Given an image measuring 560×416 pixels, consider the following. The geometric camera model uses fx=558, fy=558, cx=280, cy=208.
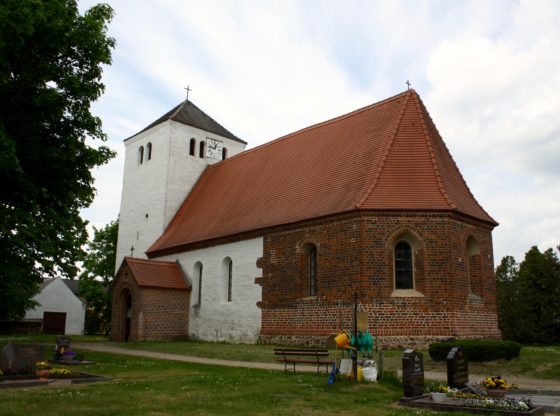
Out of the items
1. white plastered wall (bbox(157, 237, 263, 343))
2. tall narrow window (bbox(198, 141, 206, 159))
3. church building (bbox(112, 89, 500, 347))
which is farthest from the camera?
tall narrow window (bbox(198, 141, 206, 159))

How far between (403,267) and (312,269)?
3.61m

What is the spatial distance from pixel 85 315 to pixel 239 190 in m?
28.9

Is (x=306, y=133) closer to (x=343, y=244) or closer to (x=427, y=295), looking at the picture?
(x=343, y=244)

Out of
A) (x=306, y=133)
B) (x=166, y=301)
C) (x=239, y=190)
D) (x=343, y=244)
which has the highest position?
(x=306, y=133)

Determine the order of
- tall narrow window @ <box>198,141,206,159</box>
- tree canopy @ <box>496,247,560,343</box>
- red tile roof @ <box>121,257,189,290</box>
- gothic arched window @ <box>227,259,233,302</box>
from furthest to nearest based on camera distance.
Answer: tree canopy @ <box>496,247,560,343</box> → tall narrow window @ <box>198,141,206,159</box> → red tile roof @ <box>121,257,189,290</box> → gothic arched window @ <box>227,259,233,302</box>

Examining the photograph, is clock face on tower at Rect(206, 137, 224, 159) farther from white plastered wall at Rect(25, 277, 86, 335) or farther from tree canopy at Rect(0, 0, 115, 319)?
white plastered wall at Rect(25, 277, 86, 335)

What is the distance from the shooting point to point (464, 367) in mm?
10469

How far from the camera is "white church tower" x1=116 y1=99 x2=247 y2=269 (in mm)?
31391

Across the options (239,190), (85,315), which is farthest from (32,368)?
(85,315)

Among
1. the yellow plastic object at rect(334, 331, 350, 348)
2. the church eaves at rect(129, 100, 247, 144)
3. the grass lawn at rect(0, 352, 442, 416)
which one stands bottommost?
the grass lawn at rect(0, 352, 442, 416)

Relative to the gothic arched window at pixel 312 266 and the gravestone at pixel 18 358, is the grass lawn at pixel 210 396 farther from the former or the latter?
the gothic arched window at pixel 312 266

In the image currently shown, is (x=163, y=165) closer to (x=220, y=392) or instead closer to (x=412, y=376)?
(x=220, y=392)

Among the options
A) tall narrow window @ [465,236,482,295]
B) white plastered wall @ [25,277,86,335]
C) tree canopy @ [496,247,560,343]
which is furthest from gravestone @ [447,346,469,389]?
white plastered wall @ [25,277,86,335]

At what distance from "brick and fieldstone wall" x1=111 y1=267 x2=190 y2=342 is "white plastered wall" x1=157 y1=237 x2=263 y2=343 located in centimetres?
56
